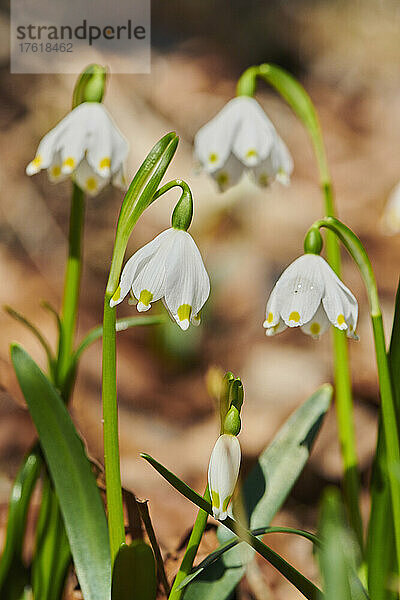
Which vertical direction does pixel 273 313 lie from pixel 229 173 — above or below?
below

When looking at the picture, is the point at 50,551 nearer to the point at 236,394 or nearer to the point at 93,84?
the point at 236,394

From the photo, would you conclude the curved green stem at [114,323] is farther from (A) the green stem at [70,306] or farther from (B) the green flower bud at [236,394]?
(A) the green stem at [70,306]

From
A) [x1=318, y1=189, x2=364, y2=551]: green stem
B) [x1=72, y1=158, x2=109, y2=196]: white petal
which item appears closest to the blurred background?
[x1=318, y1=189, x2=364, y2=551]: green stem

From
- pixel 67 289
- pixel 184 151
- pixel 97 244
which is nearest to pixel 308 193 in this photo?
pixel 184 151

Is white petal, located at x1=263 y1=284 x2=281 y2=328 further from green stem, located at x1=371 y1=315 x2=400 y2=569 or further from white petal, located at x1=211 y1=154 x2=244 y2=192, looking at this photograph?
white petal, located at x1=211 y1=154 x2=244 y2=192

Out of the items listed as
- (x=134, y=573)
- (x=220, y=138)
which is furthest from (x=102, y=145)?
(x=134, y=573)

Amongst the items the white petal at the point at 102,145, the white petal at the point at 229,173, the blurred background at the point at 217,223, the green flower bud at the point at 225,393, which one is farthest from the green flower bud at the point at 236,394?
the blurred background at the point at 217,223
